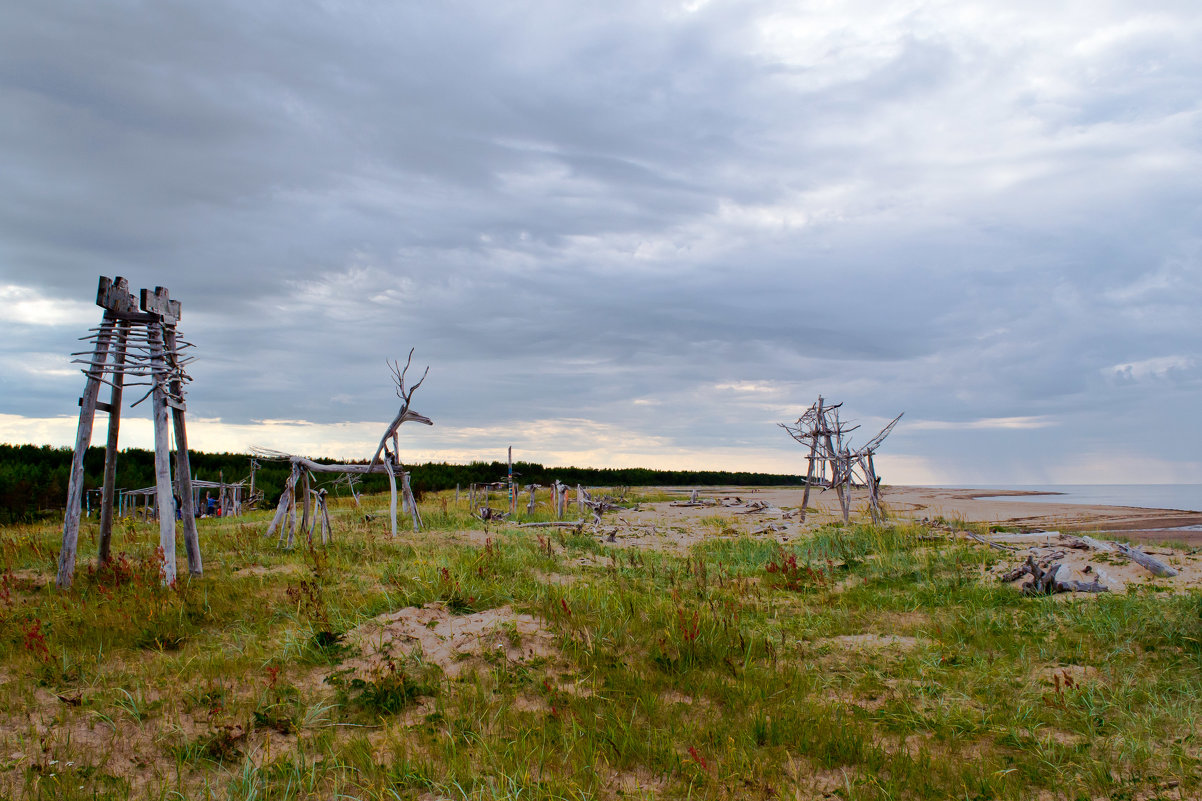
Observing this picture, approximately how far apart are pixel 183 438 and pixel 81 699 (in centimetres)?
454

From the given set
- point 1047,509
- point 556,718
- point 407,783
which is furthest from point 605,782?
point 1047,509

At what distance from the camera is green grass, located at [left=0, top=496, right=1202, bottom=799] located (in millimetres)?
4133

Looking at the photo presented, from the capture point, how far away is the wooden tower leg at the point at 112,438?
27.9ft

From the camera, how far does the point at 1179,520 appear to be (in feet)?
77.9

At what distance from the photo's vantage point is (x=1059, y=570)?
9.50 m

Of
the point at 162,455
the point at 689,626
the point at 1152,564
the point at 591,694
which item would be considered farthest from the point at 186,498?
the point at 1152,564

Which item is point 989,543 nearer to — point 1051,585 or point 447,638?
point 1051,585

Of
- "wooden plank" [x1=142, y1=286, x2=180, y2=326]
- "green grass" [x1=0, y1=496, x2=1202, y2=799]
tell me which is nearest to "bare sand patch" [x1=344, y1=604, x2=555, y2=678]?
"green grass" [x1=0, y1=496, x2=1202, y2=799]

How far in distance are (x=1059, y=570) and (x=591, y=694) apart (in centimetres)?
810

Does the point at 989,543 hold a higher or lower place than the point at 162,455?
lower

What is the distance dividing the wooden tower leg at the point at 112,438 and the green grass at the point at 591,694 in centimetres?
55

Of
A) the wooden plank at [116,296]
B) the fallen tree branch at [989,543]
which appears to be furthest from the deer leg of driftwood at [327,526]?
the fallen tree branch at [989,543]

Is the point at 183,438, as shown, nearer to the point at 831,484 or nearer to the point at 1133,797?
the point at 1133,797

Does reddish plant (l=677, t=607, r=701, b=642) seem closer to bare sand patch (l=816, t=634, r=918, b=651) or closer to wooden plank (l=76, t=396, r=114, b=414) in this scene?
bare sand patch (l=816, t=634, r=918, b=651)
